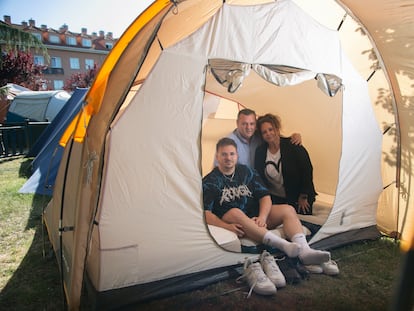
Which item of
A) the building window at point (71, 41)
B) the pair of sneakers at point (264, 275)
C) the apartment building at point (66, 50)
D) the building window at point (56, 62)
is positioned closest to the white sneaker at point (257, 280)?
the pair of sneakers at point (264, 275)

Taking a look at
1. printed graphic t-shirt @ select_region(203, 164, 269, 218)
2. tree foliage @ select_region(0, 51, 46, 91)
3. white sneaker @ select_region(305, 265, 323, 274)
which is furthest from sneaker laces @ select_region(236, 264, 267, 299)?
tree foliage @ select_region(0, 51, 46, 91)

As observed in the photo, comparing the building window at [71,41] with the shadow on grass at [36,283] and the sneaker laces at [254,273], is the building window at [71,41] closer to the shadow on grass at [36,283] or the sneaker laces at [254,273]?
the shadow on grass at [36,283]

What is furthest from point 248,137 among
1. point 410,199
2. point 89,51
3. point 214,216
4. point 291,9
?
Result: point 89,51

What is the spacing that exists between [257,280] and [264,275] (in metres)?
0.07

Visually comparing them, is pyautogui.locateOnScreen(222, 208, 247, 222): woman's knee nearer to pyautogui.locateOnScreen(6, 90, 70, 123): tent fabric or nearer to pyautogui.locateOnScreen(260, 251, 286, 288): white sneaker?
pyautogui.locateOnScreen(260, 251, 286, 288): white sneaker

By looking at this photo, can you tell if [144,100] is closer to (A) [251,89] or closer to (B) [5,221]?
(A) [251,89]

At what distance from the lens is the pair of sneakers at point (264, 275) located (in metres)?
2.05

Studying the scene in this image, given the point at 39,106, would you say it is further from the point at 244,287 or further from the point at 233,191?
the point at 244,287

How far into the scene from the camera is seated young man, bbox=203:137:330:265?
7.73 feet

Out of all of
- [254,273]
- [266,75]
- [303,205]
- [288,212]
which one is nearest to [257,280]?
[254,273]

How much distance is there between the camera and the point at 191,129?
2064 mm

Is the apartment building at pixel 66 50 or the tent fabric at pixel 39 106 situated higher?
the apartment building at pixel 66 50

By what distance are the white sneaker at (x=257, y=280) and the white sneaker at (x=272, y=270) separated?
55mm

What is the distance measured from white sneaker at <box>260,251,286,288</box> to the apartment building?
92.5ft
